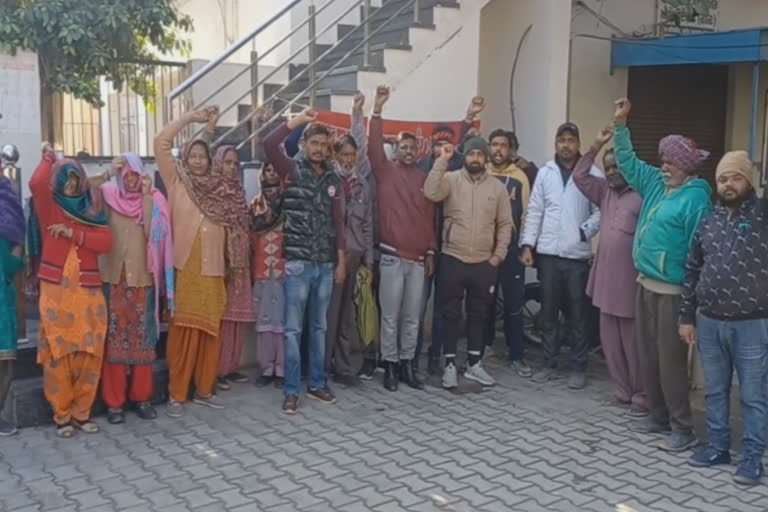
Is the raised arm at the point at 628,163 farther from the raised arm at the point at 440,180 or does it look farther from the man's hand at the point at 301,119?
the man's hand at the point at 301,119

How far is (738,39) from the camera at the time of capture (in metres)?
8.41

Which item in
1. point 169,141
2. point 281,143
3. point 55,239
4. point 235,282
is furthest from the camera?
point 235,282

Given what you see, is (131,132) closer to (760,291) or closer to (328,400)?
(328,400)

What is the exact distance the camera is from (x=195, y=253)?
18.1 ft

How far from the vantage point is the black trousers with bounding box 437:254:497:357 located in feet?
19.9

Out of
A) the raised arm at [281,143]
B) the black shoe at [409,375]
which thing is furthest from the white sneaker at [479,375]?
the raised arm at [281,143]

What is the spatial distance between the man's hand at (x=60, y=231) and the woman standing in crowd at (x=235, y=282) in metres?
1.06

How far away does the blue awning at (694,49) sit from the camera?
328 inches

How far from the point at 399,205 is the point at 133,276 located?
73.9 inches

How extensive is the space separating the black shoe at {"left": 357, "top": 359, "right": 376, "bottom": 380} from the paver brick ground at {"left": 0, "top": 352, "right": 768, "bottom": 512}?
0.45m

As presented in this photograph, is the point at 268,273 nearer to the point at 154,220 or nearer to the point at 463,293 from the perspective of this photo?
the point at 154,220

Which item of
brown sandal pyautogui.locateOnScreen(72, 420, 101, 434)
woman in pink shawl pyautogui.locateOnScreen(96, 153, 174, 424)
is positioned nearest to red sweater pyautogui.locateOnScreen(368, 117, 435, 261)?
woman in pink shawl pyautogui.locateOnScreen(96, 153, 174, 424)

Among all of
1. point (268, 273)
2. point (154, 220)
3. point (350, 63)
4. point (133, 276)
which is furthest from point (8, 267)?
point (350, 63)

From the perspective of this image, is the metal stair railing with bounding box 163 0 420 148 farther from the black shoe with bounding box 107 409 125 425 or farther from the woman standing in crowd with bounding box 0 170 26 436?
the black shoe with bounding box 107 409 125 425
